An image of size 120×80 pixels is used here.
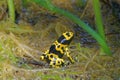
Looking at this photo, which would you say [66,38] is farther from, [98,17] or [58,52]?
[98,17]

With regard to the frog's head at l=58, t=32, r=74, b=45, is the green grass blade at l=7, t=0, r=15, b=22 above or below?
above

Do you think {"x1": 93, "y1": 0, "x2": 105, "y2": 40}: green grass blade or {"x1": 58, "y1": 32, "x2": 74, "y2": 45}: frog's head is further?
{"x1": 58, "y1": 32, "x2": 74, "y2": 45}: frog's head

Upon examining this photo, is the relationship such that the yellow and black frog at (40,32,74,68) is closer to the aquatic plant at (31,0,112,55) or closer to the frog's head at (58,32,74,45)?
the frog's head at (58,32,74,45)

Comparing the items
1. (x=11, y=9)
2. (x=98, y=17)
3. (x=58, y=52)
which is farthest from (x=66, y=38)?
(x=11, y=9)

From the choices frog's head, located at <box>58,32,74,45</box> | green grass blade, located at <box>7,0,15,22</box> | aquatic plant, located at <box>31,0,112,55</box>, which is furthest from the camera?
green grass blade, located at <box>7,0,15,22</box>

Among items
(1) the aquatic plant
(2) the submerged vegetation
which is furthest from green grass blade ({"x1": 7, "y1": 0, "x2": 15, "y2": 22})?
(1) the aquatic plant

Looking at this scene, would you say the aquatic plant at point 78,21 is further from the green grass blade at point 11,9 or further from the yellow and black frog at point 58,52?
the green grass blade at point 11,9

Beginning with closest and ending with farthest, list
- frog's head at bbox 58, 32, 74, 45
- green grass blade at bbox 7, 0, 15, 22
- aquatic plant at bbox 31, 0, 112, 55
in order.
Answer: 1. aquatic plant at bbox 31, 0, 112, 55
2. frog's head at bbox 58, 32, 74, 45
3. green grass blade at bbox 7, 0, 15, 22

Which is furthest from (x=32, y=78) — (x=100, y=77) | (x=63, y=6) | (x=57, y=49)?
(x=63, y=6)
